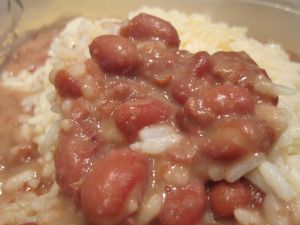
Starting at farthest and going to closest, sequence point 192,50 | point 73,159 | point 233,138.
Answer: point 192,50 → point 73,159 → point 233,138

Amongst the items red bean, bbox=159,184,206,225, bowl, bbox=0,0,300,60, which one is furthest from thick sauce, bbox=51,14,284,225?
bowl, bbox=0,0,300,60

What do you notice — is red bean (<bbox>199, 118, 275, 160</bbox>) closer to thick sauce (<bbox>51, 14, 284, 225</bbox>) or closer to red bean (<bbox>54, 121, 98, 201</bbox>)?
thick sauce (<bbox>51, 14, 284, 225</bbox>)

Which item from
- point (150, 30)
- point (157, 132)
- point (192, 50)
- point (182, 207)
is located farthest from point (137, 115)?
point (192, 50)

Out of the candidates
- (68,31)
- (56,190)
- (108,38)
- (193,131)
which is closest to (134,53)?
(108,38)

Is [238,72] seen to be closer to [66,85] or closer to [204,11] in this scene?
[66,85]

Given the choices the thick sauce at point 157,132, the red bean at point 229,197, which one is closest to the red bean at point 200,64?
the thick sauce at point 157,132

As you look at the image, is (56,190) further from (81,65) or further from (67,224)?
(81,65)

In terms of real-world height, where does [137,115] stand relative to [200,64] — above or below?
below
